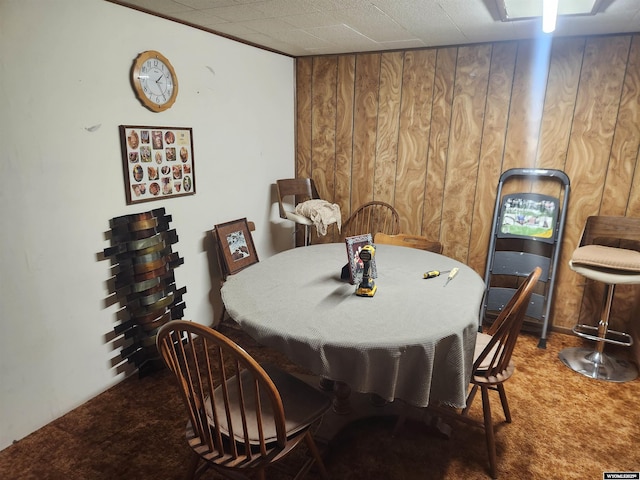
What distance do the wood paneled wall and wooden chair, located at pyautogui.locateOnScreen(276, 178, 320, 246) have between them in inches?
7.0

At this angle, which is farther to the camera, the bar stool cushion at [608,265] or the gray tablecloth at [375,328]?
the bar stool cushion at [608,265]

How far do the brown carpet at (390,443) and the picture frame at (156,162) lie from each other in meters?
1.16

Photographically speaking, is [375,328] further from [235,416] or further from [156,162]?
[156,162]

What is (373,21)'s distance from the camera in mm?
2533

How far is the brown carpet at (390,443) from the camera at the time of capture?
1875 mm

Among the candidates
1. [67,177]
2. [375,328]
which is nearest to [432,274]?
[375,328]

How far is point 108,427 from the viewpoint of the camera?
2.15 meters

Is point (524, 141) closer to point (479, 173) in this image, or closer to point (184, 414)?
point (479, 173)

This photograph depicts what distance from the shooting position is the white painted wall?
74.6 inches

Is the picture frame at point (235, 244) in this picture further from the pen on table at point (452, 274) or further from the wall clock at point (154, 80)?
the pen on table at point (452, 274)

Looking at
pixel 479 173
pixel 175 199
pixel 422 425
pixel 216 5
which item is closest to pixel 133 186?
pixel 175 199

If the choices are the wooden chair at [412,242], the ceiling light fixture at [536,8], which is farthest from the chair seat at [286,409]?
the ceiling light fixture at [536,8]

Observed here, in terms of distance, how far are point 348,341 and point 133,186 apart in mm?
1642

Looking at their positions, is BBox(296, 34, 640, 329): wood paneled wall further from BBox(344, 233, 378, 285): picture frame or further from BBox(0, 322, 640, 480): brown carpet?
BBox(344, 233, 378, 285): picture frame
